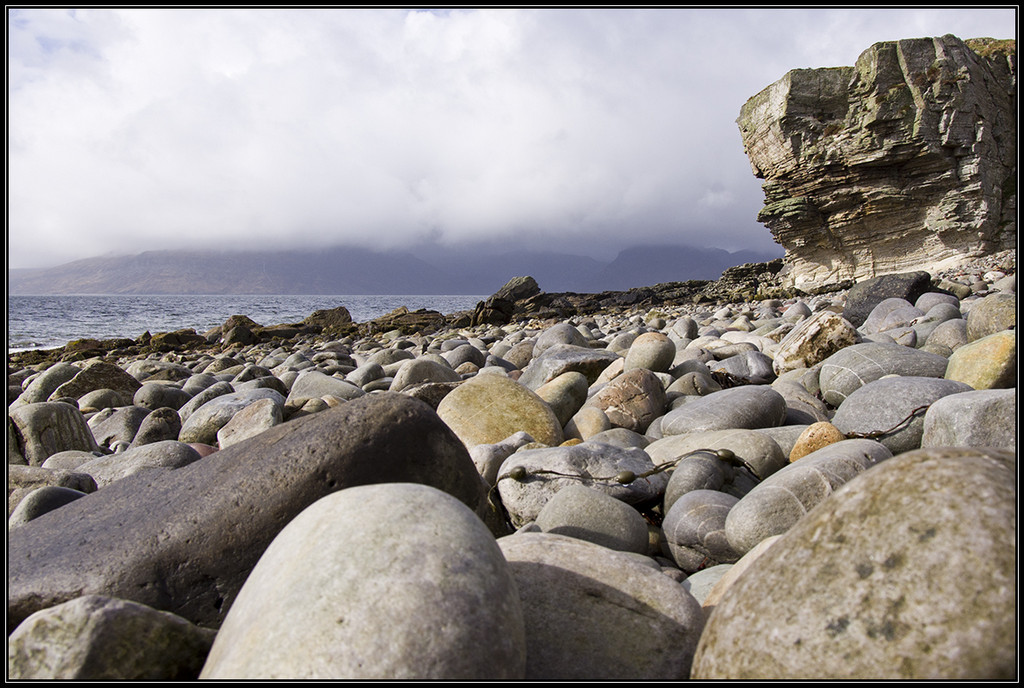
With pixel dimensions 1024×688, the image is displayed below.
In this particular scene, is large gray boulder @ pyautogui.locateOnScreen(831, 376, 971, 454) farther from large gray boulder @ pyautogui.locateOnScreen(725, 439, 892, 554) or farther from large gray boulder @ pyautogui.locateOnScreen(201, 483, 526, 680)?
large gray boulder @ pyautogui.locateOnScreen(201, 483, 526, 680)

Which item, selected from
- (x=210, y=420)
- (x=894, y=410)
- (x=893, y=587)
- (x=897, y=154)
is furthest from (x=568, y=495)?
(x=897, y=154)

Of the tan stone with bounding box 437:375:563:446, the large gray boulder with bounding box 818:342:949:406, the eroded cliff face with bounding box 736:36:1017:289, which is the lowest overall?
the tan stone with bounding box 437:375:563:446

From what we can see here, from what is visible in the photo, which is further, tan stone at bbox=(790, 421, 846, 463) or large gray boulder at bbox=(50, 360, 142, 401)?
large gray boulder at bbox=(50, 360, 142, 401)

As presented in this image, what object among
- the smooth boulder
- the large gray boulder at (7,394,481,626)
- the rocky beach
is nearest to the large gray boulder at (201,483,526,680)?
the rocky beach

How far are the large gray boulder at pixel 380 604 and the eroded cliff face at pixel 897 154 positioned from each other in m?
21.2

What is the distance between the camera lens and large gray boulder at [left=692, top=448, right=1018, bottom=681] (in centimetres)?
111

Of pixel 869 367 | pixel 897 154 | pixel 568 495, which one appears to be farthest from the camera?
pixel 897 154

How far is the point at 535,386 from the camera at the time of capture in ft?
19.8

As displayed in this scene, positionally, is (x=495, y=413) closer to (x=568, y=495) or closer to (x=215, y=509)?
(x=568, y=495)

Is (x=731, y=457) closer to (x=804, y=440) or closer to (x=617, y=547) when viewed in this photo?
(x=804, y=440)

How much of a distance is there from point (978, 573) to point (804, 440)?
2.31 m

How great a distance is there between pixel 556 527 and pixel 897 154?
20.4m

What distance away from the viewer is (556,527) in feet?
8.54

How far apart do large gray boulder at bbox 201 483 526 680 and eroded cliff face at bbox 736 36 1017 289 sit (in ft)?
69.6
